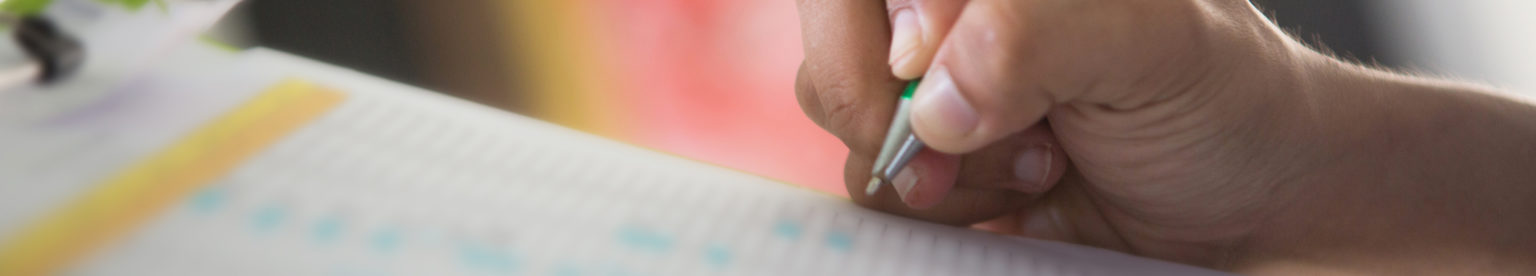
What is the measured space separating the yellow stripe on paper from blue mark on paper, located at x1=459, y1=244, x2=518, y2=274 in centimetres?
9

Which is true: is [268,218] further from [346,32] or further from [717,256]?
[346,32]

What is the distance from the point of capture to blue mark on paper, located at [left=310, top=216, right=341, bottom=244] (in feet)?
0.87

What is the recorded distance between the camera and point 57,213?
251 millimetres

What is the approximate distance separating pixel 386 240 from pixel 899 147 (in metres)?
0.20

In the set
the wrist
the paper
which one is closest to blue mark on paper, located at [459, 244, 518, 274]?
the paper

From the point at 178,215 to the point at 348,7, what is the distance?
1.33 feet

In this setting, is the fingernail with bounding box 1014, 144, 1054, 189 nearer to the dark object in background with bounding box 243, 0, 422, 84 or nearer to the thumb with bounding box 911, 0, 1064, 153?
the thumb with bounding box 911, 0, 1064, 153

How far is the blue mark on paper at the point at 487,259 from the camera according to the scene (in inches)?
10.7

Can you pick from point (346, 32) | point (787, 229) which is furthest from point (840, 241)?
point (346, 32)

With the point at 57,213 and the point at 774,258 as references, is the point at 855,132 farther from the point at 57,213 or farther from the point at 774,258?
the point at 57,213

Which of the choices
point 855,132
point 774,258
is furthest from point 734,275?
point 855,132

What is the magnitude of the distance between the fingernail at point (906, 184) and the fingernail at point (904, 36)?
2.2 inches

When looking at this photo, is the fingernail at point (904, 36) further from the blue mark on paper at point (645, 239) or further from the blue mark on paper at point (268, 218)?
the blue mark on paper at point (268, 218)

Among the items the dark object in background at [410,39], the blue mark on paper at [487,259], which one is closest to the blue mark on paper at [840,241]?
the blue mark on paper at [487,259]
